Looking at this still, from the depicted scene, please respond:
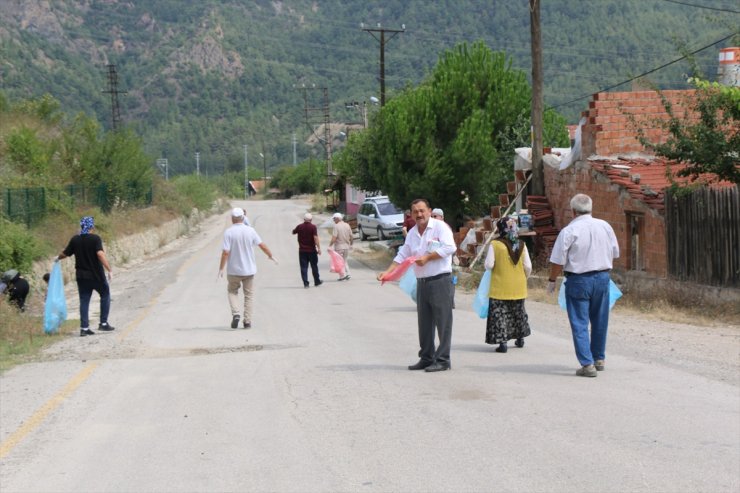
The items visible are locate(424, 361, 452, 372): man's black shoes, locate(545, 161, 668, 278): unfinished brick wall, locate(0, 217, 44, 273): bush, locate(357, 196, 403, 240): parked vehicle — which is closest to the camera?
locate(424, 361, 452, 372): man's black shoes

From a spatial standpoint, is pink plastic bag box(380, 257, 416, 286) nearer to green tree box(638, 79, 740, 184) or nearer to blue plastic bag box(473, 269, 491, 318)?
blue plastic bag box(473, 269, 491, 318)

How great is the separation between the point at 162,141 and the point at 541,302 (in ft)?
493

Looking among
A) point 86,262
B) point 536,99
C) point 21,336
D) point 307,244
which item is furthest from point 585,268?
point 536,99

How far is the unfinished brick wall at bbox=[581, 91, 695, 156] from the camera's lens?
70.9ft

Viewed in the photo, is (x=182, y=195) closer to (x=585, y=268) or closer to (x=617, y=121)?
(x=617, y=121)

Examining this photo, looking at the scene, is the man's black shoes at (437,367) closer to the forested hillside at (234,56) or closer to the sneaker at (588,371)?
the sneaker at (588,371)

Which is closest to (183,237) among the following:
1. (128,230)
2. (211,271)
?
(128,230)

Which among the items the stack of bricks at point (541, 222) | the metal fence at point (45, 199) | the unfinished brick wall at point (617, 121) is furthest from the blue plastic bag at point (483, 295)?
the metal fence at point (45, 199)

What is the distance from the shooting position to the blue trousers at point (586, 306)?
9.97 m

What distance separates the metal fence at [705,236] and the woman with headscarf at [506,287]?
5.83m

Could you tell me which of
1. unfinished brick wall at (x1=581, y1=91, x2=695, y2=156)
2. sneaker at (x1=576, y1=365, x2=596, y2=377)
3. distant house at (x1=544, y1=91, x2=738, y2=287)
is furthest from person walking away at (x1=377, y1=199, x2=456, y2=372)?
unfinished brick wall at (x1=581, y1=91, x2=695, y2=156)

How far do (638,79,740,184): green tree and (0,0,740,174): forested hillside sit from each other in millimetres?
103787

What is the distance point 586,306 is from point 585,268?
42 cm

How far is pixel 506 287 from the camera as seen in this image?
1191 cm
